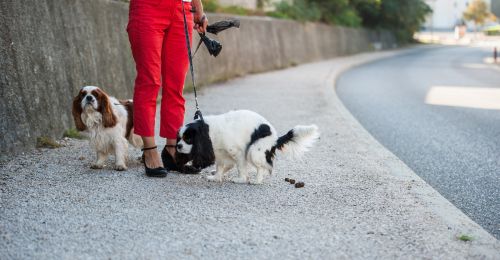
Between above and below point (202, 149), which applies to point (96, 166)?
below

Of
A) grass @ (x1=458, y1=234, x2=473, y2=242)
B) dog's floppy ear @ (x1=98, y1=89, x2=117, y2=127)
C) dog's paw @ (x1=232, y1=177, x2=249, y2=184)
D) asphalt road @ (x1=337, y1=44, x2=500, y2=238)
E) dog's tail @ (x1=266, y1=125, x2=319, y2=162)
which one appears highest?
dog's floppy ear @ (x1=98, y1=89, x2=117, y2=127)

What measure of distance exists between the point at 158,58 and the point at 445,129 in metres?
5.21

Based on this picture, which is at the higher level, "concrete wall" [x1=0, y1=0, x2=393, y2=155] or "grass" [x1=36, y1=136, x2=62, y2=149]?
"concrete wall" [x1=0, y1=0, x2=393, y2=155]

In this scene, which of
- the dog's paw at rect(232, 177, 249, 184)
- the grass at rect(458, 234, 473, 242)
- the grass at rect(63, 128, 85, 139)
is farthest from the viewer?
the grass at rect(63, 128, 85, 139)

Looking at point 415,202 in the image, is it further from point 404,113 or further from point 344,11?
point 344,11

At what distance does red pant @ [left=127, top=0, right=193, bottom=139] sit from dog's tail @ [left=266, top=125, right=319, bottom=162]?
1010mm

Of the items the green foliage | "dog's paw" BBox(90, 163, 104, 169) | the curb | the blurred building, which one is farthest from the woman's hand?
the blurred building

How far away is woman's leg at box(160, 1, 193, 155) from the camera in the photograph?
6.03 meters

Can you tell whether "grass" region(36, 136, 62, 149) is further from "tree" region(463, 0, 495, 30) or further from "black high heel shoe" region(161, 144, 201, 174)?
"tree" region(463, 0, 495, 30)

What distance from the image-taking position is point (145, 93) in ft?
19.7

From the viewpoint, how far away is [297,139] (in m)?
5.86

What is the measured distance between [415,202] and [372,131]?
4.80 meters

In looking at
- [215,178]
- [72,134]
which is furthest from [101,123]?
[72,134]

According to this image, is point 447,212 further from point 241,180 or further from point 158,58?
point 158,58
